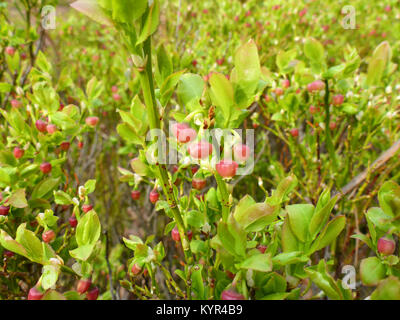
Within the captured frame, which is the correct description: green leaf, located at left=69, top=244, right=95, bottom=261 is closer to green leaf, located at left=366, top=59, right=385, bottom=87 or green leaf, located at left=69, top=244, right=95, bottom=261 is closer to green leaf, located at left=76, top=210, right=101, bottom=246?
green leaf, located at left=76, top=210, right=101, bottom=246

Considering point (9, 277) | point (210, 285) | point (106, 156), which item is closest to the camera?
point (210, 285)

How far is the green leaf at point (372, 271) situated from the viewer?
44 cm

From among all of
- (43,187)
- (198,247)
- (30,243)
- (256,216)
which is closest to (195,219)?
(198,247)

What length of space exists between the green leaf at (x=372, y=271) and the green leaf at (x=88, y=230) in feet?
1.33

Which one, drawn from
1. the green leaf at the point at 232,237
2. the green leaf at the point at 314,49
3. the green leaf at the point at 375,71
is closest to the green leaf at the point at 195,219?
the green leaf at the point at 232,237

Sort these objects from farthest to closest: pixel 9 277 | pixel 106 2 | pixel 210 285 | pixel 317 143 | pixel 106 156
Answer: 1. pixel 106 156
2. pixel 317 143
3. pixel 9 277
4. pixel 210 285
5. pixel 106 2

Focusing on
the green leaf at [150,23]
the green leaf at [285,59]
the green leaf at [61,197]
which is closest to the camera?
the green leaf at [150,23]

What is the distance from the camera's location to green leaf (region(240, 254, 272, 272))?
38 cm

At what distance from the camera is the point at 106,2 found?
0.37 meters

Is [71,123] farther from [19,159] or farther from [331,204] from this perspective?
[331,204]

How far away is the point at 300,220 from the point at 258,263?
0.34 feet

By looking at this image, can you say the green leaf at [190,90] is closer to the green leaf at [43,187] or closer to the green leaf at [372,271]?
the green leaf at [372,271]

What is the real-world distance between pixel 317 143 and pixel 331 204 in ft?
2.30
